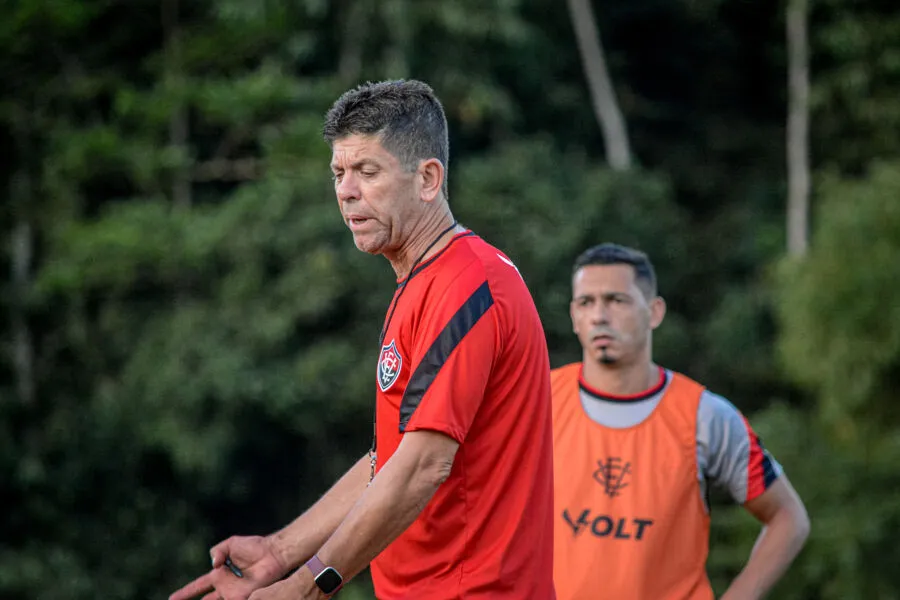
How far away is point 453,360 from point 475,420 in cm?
16

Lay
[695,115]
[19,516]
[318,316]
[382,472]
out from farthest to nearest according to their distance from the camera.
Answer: [695,115], [318,316], [19,516], [382,472]

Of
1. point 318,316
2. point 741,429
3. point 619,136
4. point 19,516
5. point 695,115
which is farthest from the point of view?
point 695,115

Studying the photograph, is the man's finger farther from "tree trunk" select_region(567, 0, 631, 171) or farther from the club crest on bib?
"tree trunk" select_region(567, 0, 631, 171)

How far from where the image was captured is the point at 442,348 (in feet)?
8.15

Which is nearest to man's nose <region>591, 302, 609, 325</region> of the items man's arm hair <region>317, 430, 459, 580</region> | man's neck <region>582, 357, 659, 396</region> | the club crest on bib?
man's neck <region>582, 357, 659, 396</region>

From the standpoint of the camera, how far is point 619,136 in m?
22.2

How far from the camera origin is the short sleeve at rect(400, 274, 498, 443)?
2.46 m

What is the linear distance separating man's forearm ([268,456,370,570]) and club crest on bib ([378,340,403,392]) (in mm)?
460

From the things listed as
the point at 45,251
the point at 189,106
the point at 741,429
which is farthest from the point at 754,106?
the point at 741,429

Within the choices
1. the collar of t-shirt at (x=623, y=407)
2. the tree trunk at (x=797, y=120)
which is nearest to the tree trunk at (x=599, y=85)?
the tree trunk at (x=797, y=120)

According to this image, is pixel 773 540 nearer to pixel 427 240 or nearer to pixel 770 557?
pixel 770 557

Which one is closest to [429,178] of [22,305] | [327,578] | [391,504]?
[391,504]

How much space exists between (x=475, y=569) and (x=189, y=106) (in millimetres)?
17729

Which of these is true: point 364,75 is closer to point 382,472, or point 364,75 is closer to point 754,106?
point 754,106
